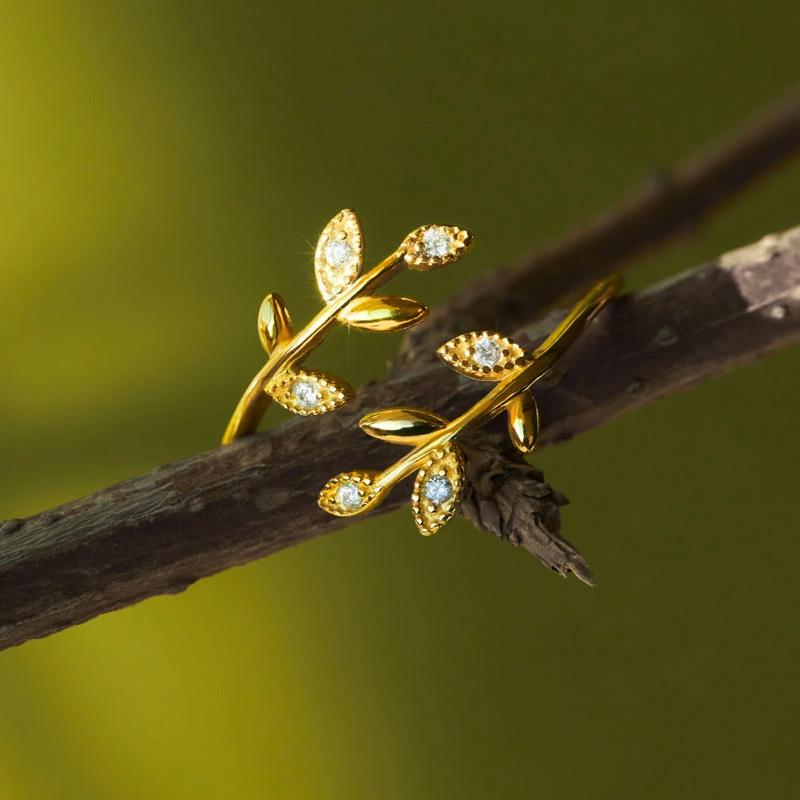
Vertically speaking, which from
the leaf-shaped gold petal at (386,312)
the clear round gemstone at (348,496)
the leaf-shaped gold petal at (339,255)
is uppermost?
the leaf-shaped gold petal at (339,255)

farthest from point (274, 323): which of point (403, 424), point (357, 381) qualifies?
point (357, 381)

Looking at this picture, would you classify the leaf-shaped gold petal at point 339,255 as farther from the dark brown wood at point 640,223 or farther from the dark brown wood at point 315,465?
the dark brown wood at point 640,223

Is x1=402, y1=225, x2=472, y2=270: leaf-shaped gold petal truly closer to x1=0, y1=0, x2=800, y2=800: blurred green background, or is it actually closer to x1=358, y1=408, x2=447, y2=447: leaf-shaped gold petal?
x1=358, y1=408, x2=447, y2=447: leaf-shaped gold petal

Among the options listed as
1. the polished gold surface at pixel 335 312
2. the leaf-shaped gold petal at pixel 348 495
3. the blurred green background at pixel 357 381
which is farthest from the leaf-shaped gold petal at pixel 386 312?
the blurred green background at pixel 357 381

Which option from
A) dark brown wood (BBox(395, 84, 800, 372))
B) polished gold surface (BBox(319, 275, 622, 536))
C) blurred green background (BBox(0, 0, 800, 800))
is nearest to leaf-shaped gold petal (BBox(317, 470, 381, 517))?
polished gold surface (BBox(319, 275, 622, 536))

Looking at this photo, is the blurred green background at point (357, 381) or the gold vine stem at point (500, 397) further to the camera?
the blurred green background at point (357, 381)

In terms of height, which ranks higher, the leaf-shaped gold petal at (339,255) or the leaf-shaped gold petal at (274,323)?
the leaf-shaped gold petal at (339,255)

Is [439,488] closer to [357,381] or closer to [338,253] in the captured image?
[338,253]

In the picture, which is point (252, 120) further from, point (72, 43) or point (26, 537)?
point (26, 537)
